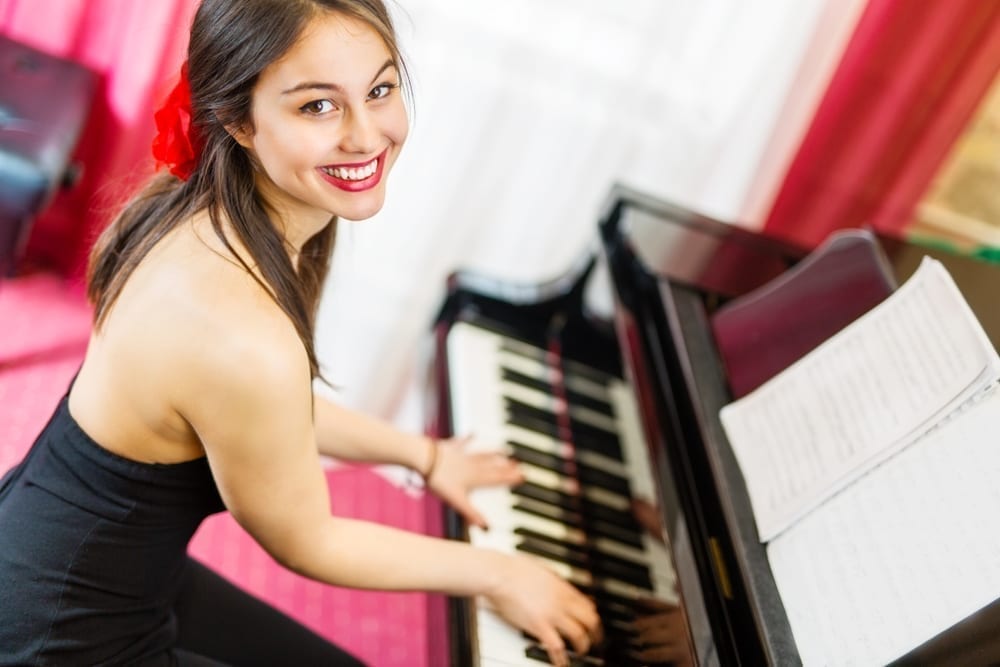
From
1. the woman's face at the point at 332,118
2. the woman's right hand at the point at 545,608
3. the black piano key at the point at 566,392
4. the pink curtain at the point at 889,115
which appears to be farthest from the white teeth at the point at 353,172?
the pink curtain at the point at 889,115

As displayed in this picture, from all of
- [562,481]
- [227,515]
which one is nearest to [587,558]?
[562,481]

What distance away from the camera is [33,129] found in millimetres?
2182

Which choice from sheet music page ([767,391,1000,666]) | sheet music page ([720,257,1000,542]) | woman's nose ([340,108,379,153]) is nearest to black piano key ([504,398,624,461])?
sheet music page ([720,257,1000,542])

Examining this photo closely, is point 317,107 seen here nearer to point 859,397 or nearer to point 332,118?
point 332,118

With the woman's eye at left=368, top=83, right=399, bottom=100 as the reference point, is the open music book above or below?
below

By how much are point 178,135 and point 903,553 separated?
38.9 inches

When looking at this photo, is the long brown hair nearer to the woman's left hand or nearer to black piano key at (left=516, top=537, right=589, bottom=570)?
the woman's left hand

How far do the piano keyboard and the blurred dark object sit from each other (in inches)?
38.5

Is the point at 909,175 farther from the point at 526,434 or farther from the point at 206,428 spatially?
the point at 206,428

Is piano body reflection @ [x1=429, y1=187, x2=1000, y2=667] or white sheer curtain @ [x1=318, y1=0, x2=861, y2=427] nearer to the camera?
piano body reflection @ [x1=429, y1=187, x2=1000, y2=667]

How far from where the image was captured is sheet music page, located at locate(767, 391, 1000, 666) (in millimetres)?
1114

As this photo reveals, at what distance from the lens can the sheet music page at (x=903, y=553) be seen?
3.66ft

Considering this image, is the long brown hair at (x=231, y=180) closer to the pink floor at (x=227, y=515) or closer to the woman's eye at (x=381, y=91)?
the woman's eye at (x=381, y=91)

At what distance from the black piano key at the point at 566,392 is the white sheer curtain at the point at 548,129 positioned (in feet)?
2.08
